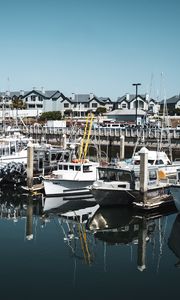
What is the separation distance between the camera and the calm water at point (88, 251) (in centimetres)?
1855

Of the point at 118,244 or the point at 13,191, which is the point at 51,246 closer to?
the point at 118,244

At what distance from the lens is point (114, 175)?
3256 centimetres

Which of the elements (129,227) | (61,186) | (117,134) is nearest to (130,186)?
(129,227)

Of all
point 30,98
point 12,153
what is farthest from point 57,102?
point 12,153

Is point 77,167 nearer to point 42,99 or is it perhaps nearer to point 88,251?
point 88,251

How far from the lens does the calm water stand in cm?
1855

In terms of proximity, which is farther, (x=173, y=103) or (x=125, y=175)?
(x=173, y=103)

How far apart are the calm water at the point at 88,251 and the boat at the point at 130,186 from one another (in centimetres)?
98

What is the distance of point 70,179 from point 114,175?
4.48 metres

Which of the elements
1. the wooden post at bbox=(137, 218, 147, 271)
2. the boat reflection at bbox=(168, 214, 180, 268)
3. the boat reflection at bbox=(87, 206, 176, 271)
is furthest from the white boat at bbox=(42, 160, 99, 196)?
the boat reflection at bbox=(168, 214, 180, 268)

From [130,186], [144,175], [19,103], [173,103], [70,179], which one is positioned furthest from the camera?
[173,103]

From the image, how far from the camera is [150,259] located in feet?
74.5

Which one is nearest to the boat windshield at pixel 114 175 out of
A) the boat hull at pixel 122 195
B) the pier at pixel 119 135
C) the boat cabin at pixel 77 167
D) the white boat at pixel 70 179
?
the boat hull at pixel 122 195

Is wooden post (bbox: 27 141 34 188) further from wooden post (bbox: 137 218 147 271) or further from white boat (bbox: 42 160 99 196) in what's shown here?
wooden post (bbox: 137 218 147 271)
